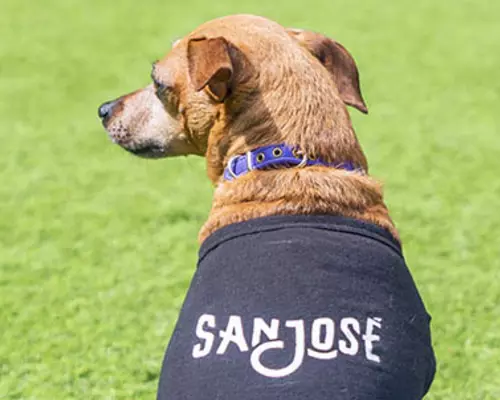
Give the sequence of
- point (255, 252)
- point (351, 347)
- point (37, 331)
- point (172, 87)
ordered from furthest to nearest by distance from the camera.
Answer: point (37, 331), point (172, 87), point (255, 252), point (351, 347)

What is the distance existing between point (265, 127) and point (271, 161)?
0.35 ft

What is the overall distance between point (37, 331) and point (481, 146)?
3339 mm

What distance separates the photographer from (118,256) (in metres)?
4.72

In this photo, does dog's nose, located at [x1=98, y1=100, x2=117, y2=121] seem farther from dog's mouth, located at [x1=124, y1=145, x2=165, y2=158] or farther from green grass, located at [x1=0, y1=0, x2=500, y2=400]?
green grass, located at [x1=0, y1=0, x2=500, y2=400]

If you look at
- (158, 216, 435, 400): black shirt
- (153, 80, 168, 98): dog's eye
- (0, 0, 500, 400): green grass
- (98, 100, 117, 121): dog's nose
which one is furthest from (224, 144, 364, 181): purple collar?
(0, 0, 500, 400): green grass

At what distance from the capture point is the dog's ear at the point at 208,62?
2555 millimetres

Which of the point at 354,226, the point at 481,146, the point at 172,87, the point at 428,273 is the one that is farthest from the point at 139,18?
the point at 354,226

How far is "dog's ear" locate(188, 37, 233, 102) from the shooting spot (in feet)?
8.38

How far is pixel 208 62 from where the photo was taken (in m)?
2.57

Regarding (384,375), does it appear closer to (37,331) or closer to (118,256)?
(37,331)

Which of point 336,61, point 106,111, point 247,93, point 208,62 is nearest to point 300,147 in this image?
point 247,93

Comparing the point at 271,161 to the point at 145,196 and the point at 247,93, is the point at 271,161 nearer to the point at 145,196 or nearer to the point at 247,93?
the point at 247,93

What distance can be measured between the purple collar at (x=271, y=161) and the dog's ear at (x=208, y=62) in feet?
0.79

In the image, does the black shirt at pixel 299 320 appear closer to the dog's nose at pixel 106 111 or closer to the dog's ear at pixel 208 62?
the dog's ear at pixel 208 62
